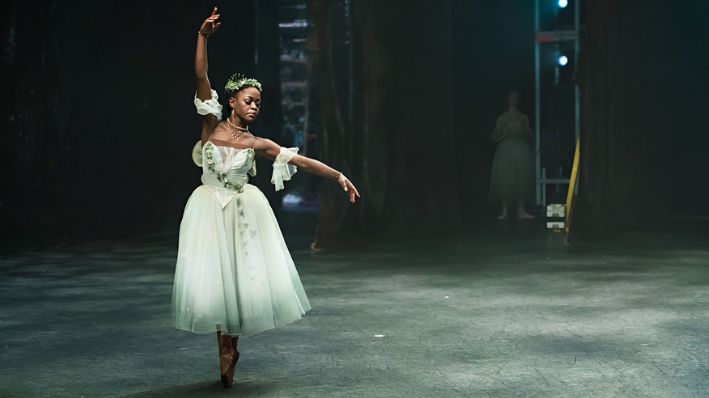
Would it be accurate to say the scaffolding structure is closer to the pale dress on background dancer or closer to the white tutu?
the pale dress on background dancer

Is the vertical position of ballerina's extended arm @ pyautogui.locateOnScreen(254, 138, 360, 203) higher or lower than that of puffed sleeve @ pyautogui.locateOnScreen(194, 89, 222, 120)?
lower

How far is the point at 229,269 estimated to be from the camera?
19.5 ft

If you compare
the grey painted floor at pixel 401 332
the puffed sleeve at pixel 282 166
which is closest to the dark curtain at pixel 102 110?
the grey painted floor at pixel 401 332

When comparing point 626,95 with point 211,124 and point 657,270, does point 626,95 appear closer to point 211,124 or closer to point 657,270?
point 657,270

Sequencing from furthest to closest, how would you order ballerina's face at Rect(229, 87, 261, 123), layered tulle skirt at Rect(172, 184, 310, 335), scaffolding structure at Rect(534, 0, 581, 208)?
scaffolding structure at Rect(534, 0, 581, 208) → ballerina's face at Rect(229, 87, 261, 123) → layered tulle skirt at Rect(172, 184, 310, 335)

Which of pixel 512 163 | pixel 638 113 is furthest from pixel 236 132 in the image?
pixel 512 163

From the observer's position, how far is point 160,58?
18.3 m

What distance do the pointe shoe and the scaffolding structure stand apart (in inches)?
614

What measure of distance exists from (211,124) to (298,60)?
20.0 meters

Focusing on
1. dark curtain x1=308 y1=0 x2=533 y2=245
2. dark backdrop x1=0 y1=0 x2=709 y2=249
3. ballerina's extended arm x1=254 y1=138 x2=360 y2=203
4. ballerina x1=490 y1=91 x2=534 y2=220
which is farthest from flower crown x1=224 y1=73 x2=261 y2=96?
ballerina x1=490 y1=91 x2=534 y2=220

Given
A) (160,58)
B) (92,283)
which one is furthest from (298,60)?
(92,283)

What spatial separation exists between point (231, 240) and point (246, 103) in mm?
785

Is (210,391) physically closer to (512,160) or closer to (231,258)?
(231,258)

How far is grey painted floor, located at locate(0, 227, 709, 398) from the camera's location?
600 cm
